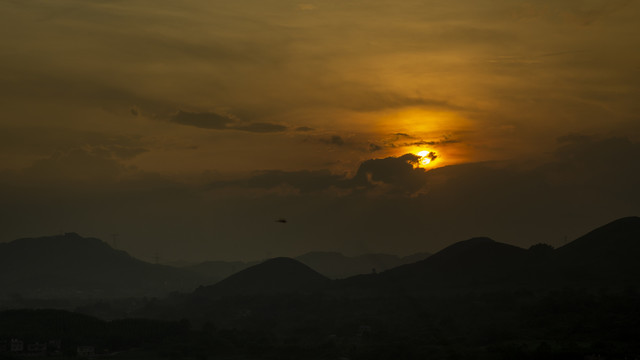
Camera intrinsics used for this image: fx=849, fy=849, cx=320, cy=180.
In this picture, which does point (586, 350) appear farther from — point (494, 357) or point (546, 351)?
point (494, 357)

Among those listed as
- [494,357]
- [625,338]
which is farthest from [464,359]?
[625,338]

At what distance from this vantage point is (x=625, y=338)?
19300 cm

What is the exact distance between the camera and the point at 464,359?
188250 millimetres

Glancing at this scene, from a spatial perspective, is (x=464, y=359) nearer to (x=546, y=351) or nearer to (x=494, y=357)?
(x=494, y=357)

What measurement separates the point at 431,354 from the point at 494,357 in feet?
53.3

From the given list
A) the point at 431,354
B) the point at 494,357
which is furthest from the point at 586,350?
the point at 431,354

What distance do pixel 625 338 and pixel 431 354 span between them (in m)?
44.0

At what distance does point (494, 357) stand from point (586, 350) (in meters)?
19.9

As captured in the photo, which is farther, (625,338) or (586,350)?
(625,338)

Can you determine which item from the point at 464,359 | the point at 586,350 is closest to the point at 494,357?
the point at 464,359

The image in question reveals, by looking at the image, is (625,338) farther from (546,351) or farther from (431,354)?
(431,354)

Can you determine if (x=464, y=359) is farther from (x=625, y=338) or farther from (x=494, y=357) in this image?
(x=625, y=338)

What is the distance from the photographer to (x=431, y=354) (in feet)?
649

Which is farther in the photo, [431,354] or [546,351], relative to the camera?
[431,354]
